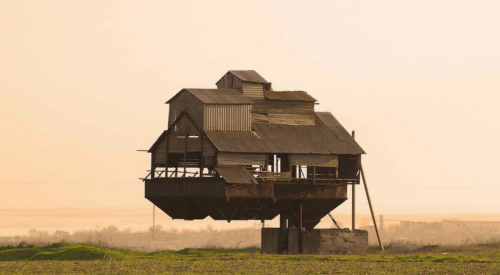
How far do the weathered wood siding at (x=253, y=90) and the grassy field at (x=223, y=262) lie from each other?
1156 cm

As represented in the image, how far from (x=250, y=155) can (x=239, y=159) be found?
0.93m

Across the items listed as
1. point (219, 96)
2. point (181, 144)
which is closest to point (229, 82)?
point (219, 96)

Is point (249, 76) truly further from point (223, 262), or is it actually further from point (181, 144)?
point (223, 262)

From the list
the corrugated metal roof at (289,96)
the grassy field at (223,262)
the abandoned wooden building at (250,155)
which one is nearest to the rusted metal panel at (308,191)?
the abandoned wooden building at (250,155)

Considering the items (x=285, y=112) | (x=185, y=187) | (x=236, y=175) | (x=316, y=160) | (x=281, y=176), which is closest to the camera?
(x=236, y=175)

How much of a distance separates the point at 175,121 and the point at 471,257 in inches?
858

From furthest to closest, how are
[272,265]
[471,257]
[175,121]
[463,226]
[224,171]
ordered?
1. [463,226]
2. [175,121]
3. [224,171]
4. [471,257]
5. [272,265]

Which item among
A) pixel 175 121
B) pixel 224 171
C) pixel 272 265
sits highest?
pixel 175 121

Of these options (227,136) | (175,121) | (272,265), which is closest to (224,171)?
(227,136)

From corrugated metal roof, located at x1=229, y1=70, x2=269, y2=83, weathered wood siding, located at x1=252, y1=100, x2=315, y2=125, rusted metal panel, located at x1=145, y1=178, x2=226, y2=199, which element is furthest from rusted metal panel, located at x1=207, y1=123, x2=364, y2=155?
corrugated metal roof, located at x1=229, y1=70, x2=269, y2=83

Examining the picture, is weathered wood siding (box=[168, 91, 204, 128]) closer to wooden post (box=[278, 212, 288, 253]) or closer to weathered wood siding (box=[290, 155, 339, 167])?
weathered wood siding (box=[290, 155, 339, 167])

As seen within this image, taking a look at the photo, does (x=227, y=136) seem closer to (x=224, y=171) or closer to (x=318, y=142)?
(x=224, y=171)

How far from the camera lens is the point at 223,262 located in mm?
48031

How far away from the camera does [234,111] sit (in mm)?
57500
